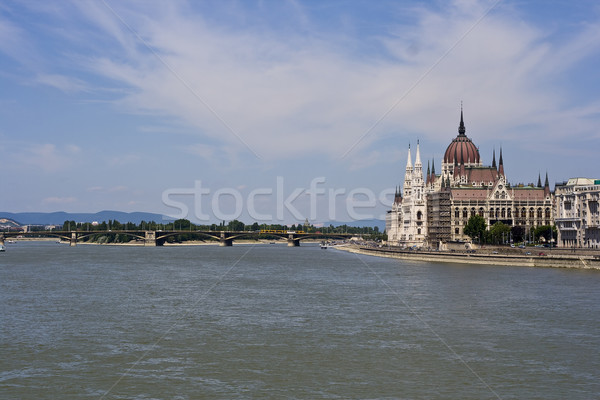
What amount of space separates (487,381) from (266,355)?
26.7 feet

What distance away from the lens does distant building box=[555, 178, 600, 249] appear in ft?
309

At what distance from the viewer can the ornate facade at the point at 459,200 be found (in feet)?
463

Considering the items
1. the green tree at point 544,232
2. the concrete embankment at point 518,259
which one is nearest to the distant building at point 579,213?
the green tree at point 544,232

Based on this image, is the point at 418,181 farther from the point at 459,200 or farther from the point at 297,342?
the point at 297,342

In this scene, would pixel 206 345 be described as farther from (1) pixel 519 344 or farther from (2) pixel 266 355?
(1) pixel 519 344

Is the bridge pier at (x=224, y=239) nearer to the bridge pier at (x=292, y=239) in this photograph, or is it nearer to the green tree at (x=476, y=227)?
the bridge pier at (x=292, y=239)

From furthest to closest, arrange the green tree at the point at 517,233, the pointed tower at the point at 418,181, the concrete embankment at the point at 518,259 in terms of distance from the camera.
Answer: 1. the pointed tower at the point at 418,181
2. the green tree at the point at 517,233
3. the concrete embankment at the point at 518,259

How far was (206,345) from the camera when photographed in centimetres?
2723

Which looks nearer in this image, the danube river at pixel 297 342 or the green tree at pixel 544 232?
the danube river at pixel 297 342

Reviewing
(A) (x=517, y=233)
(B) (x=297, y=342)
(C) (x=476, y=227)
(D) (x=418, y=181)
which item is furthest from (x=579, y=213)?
(B) (x=297, y=342)

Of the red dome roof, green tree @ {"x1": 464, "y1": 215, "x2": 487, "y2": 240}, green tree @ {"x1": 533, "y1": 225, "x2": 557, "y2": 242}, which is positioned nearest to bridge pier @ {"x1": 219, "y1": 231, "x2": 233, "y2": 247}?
the red dome roof

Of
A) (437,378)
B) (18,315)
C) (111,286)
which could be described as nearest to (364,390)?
(437,378)

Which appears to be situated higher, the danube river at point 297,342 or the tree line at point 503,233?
the tree line at point 503,233

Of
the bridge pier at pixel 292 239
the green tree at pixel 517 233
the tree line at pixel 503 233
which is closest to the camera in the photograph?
the tree line at pixel 503 233
